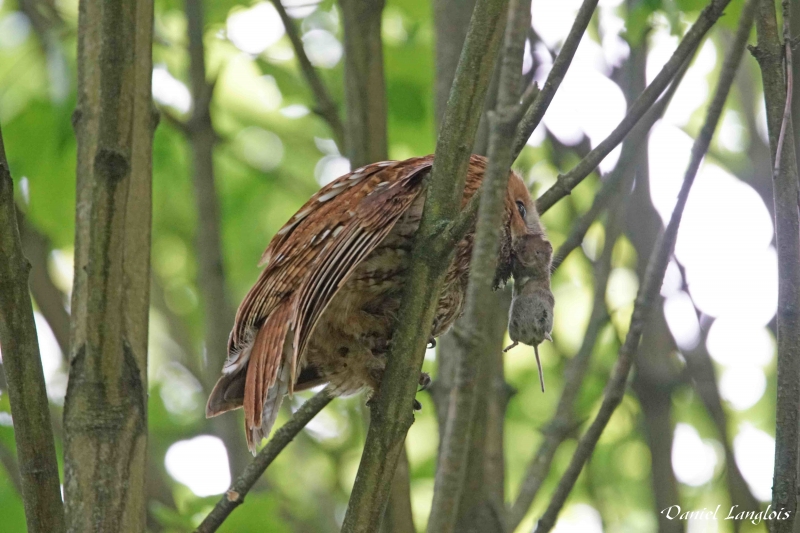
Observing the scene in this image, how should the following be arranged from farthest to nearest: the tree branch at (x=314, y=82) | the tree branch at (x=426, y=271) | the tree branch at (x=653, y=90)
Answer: the tree branch at (x=314, y=82) → the tree branch at (x=653, y=90) → the tree branch at (x=426, y=271)

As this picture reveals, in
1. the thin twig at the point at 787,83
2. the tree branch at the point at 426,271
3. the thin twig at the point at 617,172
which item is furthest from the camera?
the thin twig at the point at 617,172

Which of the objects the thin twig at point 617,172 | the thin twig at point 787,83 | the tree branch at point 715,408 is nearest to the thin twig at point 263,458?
the thin twig at point 617,172

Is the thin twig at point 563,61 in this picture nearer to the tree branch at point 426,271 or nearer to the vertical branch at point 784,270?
the tree branch at point 426,271

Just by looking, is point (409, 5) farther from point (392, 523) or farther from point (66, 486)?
point (66, 486)

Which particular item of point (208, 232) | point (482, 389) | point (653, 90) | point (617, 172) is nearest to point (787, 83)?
point (653, 90)

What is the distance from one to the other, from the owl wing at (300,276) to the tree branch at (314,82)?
906 millimetres

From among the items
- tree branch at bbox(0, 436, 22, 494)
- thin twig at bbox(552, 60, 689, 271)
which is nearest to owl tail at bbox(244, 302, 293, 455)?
thin twig at bbox(552, 60, 689, 271)

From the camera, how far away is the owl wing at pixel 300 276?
207cm

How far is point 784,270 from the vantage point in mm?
1897

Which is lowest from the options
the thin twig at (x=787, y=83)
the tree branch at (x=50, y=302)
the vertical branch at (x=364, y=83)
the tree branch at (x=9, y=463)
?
the tree branch at (x=9, y=463)

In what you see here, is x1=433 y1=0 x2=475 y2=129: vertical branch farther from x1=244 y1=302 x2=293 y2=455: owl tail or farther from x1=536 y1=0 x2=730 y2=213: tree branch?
x1=244 y1=302 x2=293 y2=455: owl tail

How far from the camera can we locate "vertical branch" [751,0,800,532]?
184 cm

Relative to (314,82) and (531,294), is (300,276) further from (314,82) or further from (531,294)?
(314,82)

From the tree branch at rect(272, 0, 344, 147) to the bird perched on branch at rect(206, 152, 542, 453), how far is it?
0.91 metres
